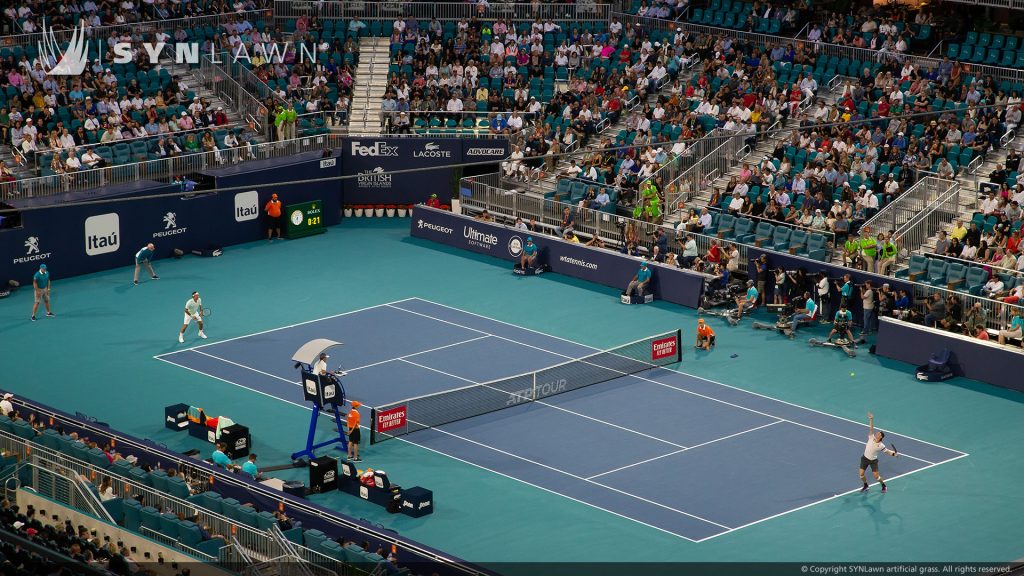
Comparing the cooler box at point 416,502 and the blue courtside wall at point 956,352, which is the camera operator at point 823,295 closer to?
the blue courtside wall at point 956,352

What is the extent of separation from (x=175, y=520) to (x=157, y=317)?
60.6ft

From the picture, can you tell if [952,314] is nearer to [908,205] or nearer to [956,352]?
[956,352]

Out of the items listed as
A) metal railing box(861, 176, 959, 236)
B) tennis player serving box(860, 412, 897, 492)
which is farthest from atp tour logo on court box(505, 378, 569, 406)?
metal railing box(861, 176, 959, 236)

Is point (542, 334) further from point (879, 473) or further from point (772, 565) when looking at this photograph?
point (772, 565)

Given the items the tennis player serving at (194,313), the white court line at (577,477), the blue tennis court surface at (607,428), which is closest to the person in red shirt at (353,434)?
the blue tennis court surface at (607,428)

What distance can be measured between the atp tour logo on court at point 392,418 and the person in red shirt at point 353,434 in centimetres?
109

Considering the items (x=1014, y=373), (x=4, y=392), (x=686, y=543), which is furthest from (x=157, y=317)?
(x=1014, y=373)

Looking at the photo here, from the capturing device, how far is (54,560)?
27094 millimetres

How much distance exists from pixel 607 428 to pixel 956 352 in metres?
10.3

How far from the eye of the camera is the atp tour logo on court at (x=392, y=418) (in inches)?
1492

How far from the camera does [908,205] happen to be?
4956cm

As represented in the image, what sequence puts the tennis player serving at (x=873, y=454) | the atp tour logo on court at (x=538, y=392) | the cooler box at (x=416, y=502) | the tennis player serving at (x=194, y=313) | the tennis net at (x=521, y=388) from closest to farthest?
1. the cooler box at (x=416, y=502)
2. the tennis player serving at (x=873, y=454)
3. the tennis net at (x=521, y=388)
4. the atp tour logo on court at (x=538, y=392)
5. the tennis player serving at (x=194, y=313)

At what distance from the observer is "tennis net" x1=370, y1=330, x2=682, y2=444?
38.3 metres

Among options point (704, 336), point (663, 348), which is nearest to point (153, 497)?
point (663, 348)
